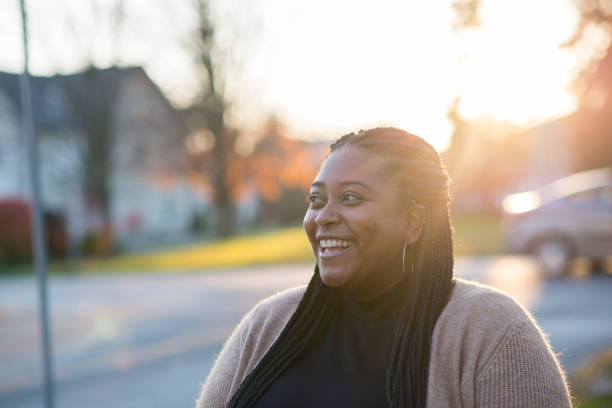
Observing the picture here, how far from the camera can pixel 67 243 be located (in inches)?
1020

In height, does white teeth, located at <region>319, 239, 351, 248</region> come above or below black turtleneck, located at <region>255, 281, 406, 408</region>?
above

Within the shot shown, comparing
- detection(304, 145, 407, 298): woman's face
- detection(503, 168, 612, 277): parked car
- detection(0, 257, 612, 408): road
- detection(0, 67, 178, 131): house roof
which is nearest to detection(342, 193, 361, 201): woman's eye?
detection(304, 145, 407, 298): woman's face

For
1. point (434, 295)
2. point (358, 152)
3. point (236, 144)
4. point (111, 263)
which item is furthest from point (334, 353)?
point (236, 144)

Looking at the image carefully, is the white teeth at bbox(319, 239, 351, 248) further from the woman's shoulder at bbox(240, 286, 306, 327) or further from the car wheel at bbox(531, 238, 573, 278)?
the car wheel at bbox(531, 238, 573, 278)

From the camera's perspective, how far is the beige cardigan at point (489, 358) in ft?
5.87

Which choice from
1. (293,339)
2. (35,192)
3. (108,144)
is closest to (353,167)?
(293,339)

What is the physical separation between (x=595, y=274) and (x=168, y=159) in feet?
73.3

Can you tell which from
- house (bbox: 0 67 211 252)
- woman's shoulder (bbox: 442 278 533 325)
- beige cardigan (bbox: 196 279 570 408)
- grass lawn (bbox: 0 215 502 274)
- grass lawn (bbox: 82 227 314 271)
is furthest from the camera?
house (bbox: 0 67 211 252)

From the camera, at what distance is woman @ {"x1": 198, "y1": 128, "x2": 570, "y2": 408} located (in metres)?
1.86

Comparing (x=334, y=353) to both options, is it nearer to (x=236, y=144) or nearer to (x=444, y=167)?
(x=444, y=167)

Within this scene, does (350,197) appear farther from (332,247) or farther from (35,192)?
(35,192)

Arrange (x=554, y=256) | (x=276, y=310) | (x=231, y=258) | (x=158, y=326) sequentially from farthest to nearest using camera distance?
1. (x=231, y=258)
2. (x=554, y=256)
3. (x=158, y=326)
4. (x=276, y=310)

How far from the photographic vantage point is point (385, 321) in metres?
2.11

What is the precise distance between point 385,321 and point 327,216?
403 millimetres
